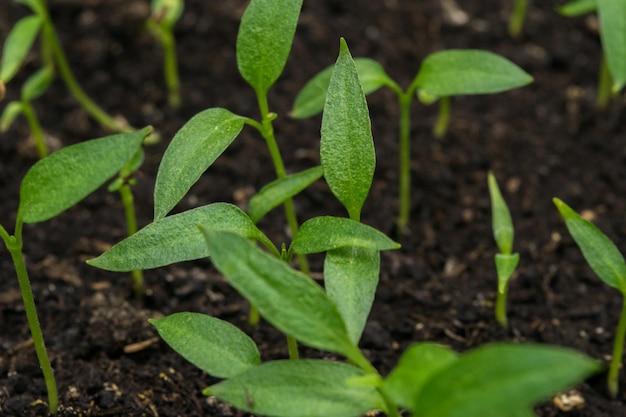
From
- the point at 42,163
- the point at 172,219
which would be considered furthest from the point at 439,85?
the point at 42,163

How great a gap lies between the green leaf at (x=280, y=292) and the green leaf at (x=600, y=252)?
0.47m

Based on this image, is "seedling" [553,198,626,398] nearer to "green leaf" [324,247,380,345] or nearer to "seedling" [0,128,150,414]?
"green leaf" [324,247,380,345]

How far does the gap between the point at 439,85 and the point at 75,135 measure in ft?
2.96

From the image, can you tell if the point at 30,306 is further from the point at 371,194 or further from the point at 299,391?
the point at 371,194

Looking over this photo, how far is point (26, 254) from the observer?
1.71 meters

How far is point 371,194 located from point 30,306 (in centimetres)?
85

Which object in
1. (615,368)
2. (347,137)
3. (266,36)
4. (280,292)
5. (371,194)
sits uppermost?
(266,36)

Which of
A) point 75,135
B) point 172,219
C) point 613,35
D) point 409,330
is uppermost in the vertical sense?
point 613,35

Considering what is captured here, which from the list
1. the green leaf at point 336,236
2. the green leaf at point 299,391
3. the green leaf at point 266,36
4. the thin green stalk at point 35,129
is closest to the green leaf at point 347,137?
the green leaf at point 336,236

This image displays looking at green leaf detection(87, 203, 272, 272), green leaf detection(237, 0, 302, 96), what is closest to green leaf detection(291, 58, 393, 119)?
green leaf detection(237, 0, 302, 96)

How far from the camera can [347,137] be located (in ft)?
3.88

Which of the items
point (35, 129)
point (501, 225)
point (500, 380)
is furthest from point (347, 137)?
point (35, 129)

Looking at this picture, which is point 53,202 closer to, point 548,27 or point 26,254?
point 26,254

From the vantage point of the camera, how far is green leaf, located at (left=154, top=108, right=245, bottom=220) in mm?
1179
